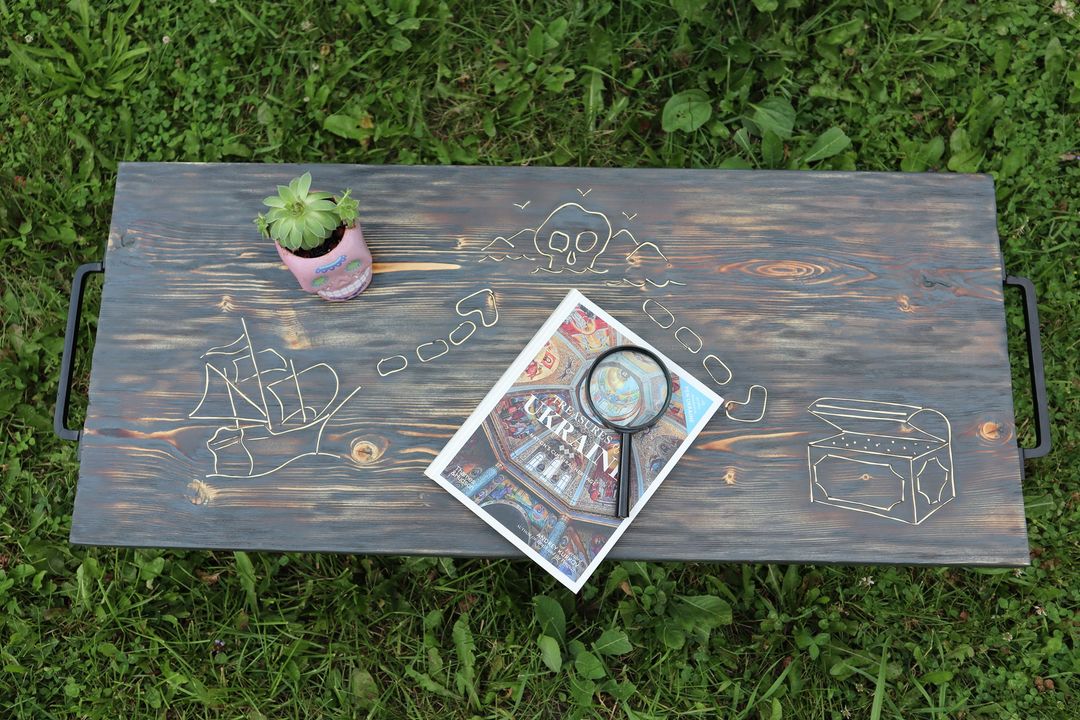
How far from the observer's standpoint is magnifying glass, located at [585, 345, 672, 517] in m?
1.59

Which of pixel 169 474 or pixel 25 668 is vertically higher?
pixel 169 474

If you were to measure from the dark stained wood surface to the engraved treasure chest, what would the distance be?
Answer: 0.07 ft

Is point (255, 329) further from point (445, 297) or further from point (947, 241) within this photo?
point (947, 241)

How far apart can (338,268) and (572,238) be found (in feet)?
1.72

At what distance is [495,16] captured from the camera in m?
2.62

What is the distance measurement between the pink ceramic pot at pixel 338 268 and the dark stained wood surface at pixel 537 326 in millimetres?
47

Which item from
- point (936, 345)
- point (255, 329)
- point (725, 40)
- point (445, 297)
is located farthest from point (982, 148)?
point (255, 329)

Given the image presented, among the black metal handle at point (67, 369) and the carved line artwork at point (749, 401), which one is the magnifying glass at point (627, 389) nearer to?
the carved line artwork at point (749, 401)

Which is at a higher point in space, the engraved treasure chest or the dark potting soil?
the dark potting soil

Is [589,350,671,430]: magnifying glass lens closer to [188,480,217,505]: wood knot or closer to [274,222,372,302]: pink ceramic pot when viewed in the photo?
[274,222,372,302]: pink ceramic pot

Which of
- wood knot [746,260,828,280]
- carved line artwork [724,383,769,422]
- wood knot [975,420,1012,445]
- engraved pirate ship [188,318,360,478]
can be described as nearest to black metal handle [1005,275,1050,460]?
wood knot [975,420,1012,445]

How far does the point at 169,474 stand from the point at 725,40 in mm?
2152

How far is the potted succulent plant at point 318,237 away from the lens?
1412mm

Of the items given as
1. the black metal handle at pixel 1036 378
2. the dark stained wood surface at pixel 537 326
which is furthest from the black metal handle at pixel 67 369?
the black metal handle at pixel 1036 378
